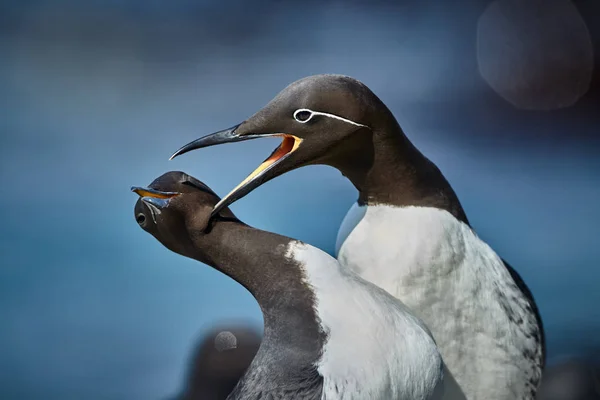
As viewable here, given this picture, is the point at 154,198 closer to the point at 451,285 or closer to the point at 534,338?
the point at 451,285

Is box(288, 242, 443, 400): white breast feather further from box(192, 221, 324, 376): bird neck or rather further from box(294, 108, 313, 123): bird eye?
box(294, 108, 313, 123): bird eye

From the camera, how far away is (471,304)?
5.47ft

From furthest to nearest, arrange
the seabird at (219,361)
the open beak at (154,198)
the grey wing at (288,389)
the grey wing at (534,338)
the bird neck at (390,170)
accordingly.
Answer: the seabird at (219,361) → the grey wing at (534,338) → the bird neck at (390,170) → the open beak at (154,198) → the grey wing at (288,389)

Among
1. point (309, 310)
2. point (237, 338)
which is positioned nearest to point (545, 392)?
point (237, 338)

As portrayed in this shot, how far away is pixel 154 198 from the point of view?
143 cm

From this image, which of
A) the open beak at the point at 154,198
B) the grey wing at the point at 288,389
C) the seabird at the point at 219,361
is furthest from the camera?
the seabird at the point at 219,361

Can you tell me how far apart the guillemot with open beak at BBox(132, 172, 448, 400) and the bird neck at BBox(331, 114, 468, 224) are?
23 cm

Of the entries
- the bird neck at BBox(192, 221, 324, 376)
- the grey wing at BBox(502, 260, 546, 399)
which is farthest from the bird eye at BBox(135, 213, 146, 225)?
the grey wing at BBox(502, 260, 546, 399)

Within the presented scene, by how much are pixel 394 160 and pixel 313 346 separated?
1.47 feet

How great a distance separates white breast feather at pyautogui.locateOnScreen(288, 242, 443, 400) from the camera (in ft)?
4.33

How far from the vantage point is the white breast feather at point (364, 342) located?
1321 mm

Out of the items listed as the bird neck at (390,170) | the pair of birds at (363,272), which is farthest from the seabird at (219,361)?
the bird neck at (390,170)

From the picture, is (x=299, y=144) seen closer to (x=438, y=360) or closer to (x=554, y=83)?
(x=438, y=360)

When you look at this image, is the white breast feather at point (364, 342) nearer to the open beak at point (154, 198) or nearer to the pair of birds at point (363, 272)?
the pair of birds at point (363, 272)
